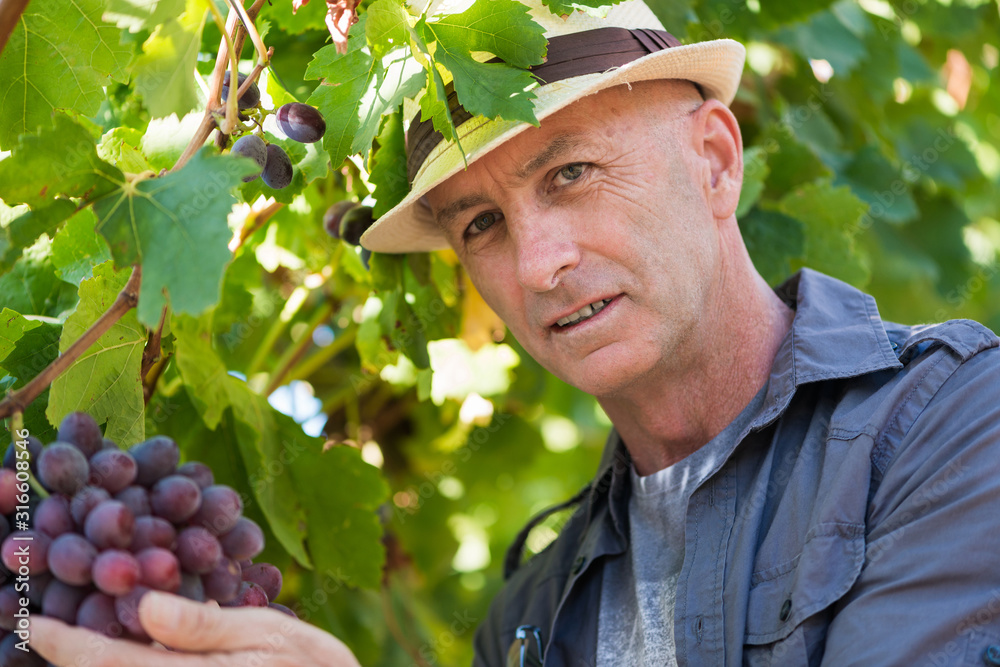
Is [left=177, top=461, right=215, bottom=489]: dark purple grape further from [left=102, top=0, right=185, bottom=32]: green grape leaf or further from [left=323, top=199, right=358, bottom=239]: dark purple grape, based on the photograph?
[left=323, top=199, right=358, bottom=239]: dark purple grape

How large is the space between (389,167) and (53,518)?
1.06m

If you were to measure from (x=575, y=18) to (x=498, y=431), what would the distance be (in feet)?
5.62

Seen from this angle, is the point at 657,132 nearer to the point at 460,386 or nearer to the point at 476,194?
the point at 476,194

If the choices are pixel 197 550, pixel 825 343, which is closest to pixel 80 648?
pixel 197 550

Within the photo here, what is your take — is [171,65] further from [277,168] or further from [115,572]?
[115,572]

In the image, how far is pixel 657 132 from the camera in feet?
5.52

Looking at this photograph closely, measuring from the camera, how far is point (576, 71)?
61.6 inches

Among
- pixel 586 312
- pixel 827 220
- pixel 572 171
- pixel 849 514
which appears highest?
pixel 572 171

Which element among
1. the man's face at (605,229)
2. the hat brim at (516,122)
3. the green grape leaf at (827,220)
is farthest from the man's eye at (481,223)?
the green grape leaf at (827,220)

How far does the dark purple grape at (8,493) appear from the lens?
3.08 ft

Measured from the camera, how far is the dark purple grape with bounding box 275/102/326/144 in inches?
54.2

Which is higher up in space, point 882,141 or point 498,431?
point 882,141

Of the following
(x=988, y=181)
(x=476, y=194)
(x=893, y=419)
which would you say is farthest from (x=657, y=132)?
(x=988, y=181)

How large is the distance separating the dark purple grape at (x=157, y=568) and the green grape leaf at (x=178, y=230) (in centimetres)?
25
